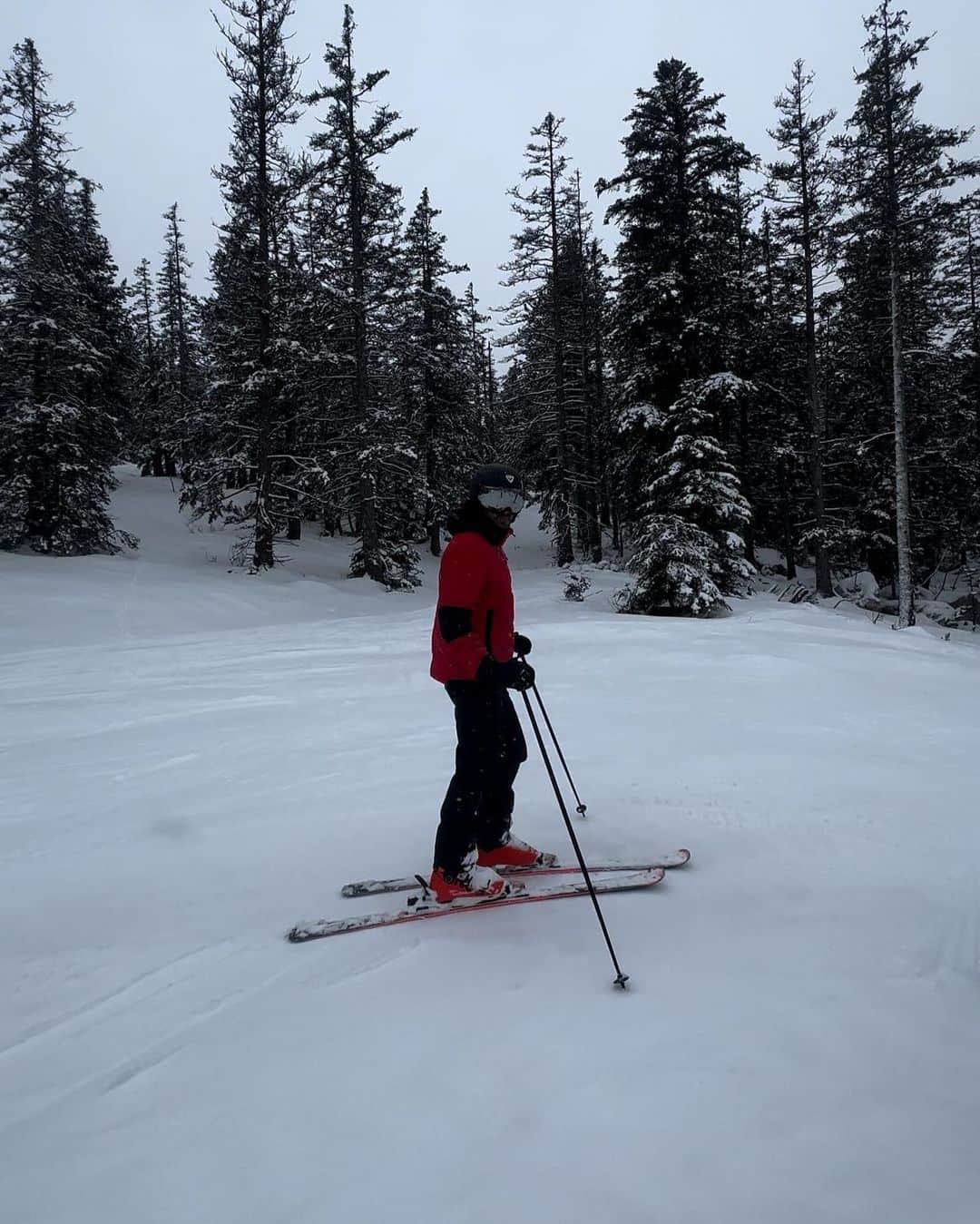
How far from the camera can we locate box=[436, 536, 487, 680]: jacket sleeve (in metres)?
3.51

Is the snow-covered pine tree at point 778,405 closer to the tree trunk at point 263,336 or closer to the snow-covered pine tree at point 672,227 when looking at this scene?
the snow-covered pine tree at point 672,227

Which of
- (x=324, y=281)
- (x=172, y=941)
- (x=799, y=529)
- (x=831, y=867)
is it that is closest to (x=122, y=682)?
(x=172, y=941)

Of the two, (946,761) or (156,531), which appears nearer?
(946,761)

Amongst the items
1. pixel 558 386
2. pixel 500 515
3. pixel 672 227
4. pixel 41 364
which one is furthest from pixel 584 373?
pixel 500 515

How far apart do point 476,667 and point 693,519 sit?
13911mm

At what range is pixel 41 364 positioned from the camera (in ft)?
68.1

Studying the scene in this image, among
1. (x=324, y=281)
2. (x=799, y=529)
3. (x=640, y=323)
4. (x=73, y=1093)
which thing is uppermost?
(x=324, y=281)

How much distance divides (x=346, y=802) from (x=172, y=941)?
1862mm

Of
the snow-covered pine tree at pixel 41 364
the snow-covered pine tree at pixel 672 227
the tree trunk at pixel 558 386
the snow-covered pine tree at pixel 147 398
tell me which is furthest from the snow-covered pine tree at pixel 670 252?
the snow-covered pine tree at pixel 147 398

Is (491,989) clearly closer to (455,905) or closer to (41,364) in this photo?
(455,905)

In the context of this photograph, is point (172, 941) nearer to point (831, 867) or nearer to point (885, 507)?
point (831, 867)

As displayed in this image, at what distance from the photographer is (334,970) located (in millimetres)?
3158

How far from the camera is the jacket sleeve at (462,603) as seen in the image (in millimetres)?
3510

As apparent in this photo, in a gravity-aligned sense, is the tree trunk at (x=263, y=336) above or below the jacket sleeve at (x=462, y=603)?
above
